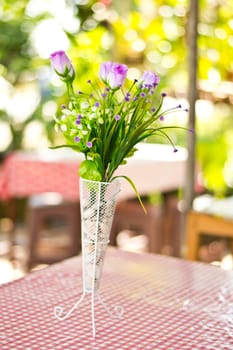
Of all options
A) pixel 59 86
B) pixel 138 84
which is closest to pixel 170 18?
pixel 59 86

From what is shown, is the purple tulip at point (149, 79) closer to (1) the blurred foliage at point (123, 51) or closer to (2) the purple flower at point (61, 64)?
(2) the purple flower at point (61, 64)

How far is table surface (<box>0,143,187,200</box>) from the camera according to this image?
3344 millimetres

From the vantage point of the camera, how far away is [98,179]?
1.41 m

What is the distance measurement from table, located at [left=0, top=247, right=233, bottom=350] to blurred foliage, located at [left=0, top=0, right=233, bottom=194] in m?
2.52

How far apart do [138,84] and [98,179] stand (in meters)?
0.22

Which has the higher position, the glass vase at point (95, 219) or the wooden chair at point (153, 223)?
the glass vase at point (95, 219)

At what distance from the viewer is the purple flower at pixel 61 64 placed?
138cm

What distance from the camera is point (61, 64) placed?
1384 mm

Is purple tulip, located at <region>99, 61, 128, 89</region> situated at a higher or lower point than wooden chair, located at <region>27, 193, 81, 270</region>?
higher

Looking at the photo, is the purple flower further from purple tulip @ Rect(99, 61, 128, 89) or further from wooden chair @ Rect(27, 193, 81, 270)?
wooden chair @ Rect(27, 193, 81, 270)

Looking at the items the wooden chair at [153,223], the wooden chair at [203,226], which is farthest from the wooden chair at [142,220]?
the wooden chair at [203,226]

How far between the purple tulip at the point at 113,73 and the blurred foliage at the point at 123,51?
9.19 feet

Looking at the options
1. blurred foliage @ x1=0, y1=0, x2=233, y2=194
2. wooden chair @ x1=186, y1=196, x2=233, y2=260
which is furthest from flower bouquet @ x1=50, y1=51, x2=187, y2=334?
Result: blurred foliage @ x1=0, y1=0, x2=233, y2=194

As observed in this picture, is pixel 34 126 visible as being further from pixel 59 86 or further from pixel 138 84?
pixel 138 84
